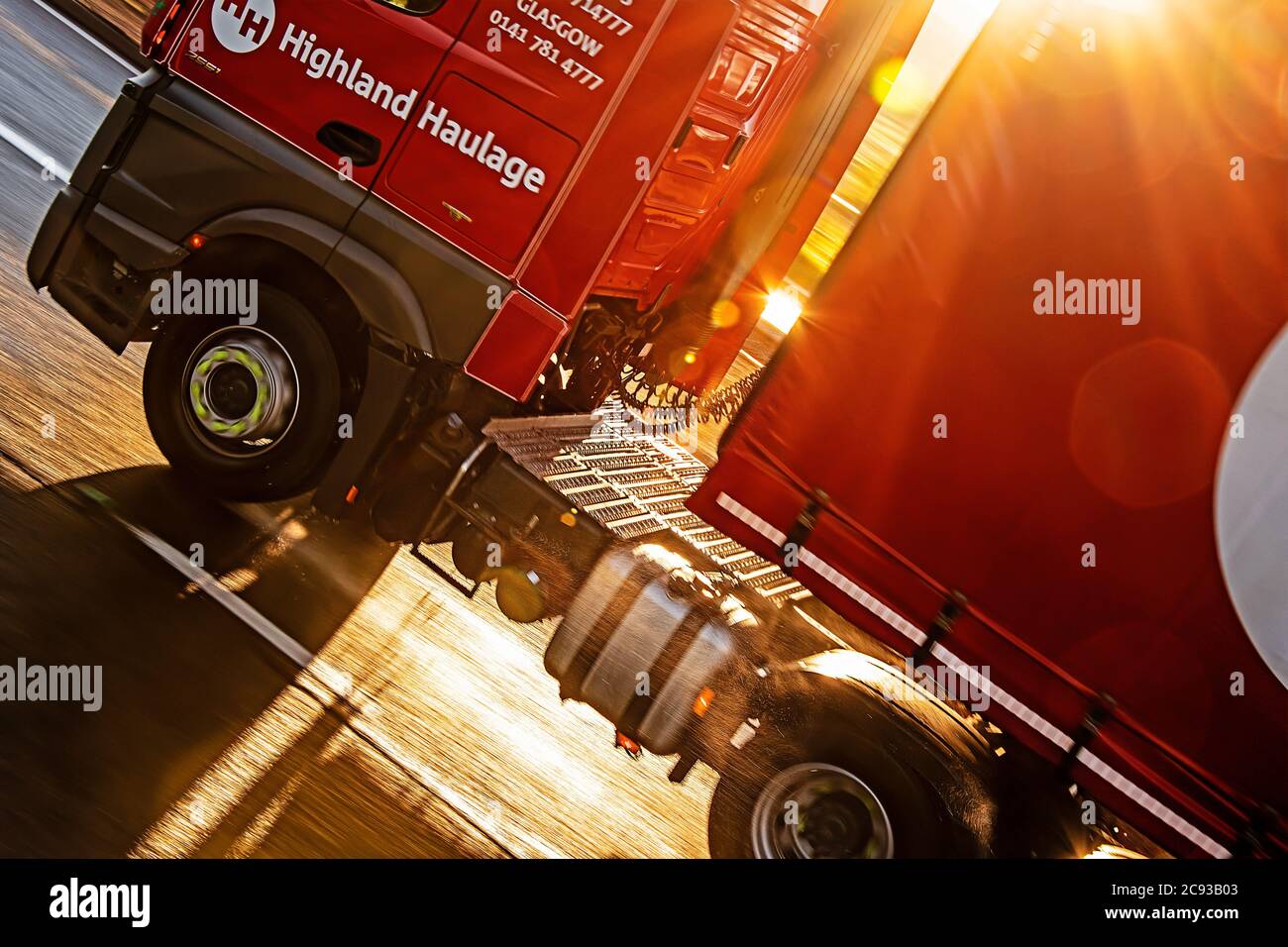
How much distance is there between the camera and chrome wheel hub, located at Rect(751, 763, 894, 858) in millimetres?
3297

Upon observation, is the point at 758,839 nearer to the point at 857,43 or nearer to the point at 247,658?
the point at 247,658

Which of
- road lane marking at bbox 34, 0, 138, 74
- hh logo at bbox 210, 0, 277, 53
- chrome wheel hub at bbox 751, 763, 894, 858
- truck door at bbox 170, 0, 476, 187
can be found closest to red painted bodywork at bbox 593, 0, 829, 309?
truck door at bbox 170, 0, 476, 187

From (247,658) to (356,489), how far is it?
0.86 meters

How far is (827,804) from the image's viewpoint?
→ 11.1 ft

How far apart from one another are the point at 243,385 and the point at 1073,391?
3296mm

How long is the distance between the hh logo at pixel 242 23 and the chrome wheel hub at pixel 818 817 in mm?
3567

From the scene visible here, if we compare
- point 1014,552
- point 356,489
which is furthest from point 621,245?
point 1014,552

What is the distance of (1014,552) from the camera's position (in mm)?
2912

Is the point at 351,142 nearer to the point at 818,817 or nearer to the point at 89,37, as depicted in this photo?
the point at 818,817

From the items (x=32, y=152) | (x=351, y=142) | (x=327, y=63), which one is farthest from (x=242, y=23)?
(x=32, y=152)

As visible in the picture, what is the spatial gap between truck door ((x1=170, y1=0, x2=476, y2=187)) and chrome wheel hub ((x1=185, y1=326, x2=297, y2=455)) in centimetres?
87

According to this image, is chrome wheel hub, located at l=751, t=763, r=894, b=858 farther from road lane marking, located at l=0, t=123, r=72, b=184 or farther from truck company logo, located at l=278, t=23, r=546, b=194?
road lane marking, located at l=0, t=123, r=72, b=184

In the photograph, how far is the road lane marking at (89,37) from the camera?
316 inches

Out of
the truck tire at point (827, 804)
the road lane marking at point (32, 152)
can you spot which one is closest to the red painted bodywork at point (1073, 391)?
the truck tire at point (827, 804)
